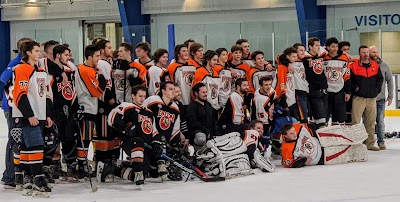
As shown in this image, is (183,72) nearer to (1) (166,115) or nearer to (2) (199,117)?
(2) (199,117)

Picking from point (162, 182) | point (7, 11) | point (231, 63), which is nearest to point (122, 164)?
point (162, 182)

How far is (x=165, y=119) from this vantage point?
6.82 metres

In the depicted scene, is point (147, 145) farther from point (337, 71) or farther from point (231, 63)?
point (337, 71)

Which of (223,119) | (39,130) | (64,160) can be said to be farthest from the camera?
(223,119)

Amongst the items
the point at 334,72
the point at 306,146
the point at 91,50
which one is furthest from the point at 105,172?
the point at 334,72

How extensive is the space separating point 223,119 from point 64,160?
5.16 feet

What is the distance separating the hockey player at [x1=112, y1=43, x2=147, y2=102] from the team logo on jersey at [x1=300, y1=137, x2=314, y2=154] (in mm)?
1557

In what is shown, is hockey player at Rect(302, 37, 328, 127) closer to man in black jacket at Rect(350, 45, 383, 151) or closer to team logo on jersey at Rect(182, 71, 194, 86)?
man in black jacket at Rect(350, 45, 383, 151)

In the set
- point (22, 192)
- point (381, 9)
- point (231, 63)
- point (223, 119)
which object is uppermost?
point (381, 9)

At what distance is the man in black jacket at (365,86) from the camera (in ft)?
28.7

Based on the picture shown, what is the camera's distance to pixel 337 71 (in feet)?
28.1

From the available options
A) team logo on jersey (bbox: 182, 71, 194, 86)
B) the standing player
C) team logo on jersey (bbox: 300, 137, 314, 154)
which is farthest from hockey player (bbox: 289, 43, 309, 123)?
team logo on jersey (bbox: 182, 71, 194, 86)

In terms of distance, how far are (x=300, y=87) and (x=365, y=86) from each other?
85cm

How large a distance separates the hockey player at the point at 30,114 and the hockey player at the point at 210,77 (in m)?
1.81
